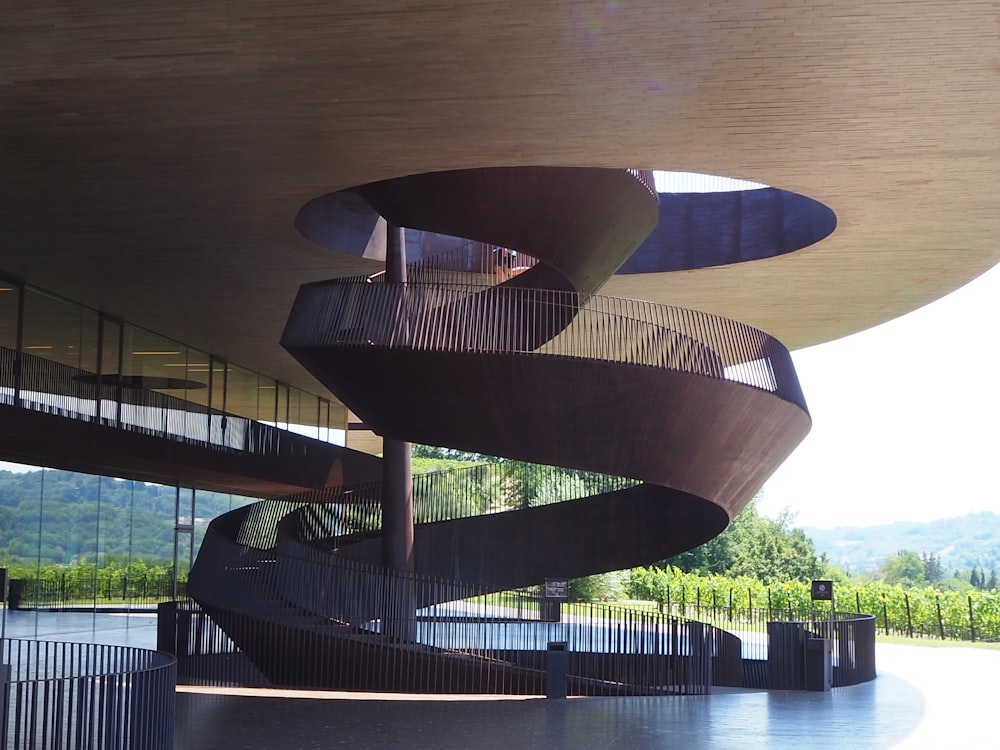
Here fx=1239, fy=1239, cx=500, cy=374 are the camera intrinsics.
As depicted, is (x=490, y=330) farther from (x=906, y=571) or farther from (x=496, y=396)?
(x=906, y=571)

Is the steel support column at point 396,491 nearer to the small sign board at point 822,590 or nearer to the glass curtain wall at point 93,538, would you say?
the small sign board at point 822,590

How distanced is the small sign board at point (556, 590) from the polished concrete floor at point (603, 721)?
1544 millimetres

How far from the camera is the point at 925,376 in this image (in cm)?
13700

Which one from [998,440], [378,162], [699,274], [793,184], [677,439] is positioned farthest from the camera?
[998,440]

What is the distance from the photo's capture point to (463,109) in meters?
13.0

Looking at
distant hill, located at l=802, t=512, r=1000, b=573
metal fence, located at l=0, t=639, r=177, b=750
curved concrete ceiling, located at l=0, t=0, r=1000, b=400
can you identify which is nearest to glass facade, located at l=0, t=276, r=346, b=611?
curved concrete ceiling, located at l=0, t=0, r=1000, b=400

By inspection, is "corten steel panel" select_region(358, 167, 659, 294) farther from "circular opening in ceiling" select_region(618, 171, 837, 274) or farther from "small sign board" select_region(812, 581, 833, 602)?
"small sign board" select_region(812, 581, 833, 602)

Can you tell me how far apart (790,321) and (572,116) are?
14681 mm

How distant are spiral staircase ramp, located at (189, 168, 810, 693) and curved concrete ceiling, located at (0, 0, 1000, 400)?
85.7 inches

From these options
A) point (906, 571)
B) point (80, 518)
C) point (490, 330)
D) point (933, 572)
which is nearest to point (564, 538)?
point (490, 330)

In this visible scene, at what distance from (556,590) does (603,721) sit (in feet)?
11.0

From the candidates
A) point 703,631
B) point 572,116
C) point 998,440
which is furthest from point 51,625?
point 998,440

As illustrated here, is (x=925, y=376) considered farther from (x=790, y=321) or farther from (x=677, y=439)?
(x=677, y=439)

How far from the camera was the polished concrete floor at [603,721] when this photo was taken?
12.4 meters
